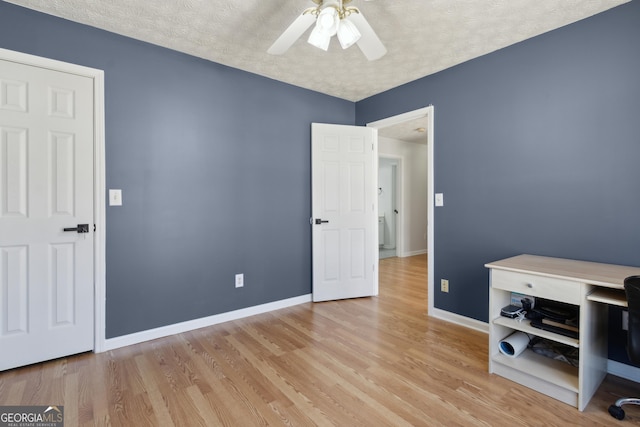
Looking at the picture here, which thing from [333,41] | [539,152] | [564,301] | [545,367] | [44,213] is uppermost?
[333,41]

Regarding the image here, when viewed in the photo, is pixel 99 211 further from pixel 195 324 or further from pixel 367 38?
pixel 367 38

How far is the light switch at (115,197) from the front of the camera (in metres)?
2.35

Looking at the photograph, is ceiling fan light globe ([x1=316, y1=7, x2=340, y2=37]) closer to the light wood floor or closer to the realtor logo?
the light wood floor

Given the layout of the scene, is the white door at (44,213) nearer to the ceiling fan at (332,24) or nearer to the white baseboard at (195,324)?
the white baseboard at (195,324)

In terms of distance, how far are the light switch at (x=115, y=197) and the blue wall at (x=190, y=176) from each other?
4cm

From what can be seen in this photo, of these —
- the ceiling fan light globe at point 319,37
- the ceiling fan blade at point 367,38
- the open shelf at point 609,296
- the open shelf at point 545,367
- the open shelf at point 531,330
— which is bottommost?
the open shelf at point 545,367

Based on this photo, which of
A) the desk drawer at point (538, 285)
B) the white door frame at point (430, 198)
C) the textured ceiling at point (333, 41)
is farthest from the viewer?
the white door frame at point (430, 198)

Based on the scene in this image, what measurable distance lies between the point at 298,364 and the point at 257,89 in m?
2.58

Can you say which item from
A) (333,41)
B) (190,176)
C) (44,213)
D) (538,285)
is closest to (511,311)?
(538,285)

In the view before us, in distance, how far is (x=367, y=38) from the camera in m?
1.87

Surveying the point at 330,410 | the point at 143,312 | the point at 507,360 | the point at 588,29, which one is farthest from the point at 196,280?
the point at 588,29

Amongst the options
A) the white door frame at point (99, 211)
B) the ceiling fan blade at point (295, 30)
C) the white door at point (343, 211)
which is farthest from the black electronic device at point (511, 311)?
the white door frame at point (99, 211)

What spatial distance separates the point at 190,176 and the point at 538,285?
8.98 feet

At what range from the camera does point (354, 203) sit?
3.62m
